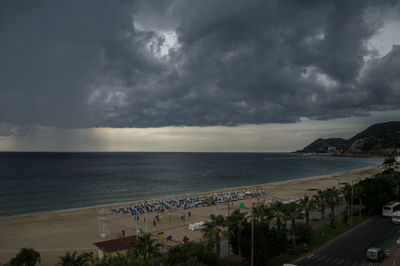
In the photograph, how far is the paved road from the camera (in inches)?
930

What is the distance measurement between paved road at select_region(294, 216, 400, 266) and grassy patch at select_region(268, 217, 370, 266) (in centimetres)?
88

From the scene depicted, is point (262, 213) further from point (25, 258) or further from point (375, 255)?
point (25, 258)

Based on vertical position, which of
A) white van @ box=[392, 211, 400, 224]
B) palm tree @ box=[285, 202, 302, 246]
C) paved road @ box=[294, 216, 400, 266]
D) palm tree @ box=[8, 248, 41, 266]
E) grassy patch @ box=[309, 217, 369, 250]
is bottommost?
grassy patch @ box=[309, 217, 369, 250]

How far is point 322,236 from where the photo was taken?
30.9 m

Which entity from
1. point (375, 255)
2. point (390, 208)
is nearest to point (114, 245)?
point (375, 255)

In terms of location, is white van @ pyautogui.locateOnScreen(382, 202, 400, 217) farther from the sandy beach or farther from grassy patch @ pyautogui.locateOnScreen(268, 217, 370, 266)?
the sandy beach

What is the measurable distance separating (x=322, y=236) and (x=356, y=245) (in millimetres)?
3855

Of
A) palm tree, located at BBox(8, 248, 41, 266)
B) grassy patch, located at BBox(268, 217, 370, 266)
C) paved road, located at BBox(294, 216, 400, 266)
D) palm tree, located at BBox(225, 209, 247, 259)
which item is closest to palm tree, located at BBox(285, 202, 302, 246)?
grassy patch, located at BBox(268, 217, 370, 266)

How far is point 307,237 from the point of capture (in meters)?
27.9

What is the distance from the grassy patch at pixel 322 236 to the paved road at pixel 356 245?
34.8 inches

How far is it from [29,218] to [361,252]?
2015 inches

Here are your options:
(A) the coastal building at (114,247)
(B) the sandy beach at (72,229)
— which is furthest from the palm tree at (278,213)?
(A) the coastal building at (114,247)

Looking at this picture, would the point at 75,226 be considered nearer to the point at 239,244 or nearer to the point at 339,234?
the point at 239,244

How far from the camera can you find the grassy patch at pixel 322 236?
81.3ft
